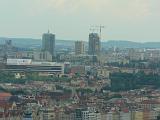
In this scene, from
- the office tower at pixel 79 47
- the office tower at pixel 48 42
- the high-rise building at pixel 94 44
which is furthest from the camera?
the office tower at pixel 79 47

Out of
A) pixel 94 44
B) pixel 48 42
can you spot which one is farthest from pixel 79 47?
pixel 94 44

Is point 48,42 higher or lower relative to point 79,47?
higher

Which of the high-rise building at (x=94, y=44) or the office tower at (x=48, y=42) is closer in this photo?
the high-rise building at (x=94, y=44)

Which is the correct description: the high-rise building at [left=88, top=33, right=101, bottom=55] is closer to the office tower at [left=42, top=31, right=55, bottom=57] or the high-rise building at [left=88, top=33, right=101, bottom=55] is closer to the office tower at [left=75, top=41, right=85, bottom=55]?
the office tower at [left=75, top=41, right=85, bottom=55]

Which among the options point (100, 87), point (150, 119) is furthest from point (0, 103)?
point (100, 87)

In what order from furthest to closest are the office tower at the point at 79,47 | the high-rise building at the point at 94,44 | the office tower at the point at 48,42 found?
the office tower at the point at 79,47
the office tower at the point at 48,42
the high-rise building at the point at 94,44

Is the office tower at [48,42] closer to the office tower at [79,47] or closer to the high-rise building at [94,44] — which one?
the office tower at [79,47]

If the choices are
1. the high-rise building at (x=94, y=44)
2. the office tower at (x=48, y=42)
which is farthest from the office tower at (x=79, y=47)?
the office tower at (x=48, y=42)

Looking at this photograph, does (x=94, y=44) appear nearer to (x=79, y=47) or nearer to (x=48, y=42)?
(x=79, y=47)

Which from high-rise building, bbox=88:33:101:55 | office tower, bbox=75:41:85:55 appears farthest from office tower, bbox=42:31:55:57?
high-rise building, bbox=88:33:101:55
